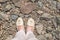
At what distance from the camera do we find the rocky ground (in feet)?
7.93

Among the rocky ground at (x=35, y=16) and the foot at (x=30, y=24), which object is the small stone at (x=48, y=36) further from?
the foot at (x=30, y=24)

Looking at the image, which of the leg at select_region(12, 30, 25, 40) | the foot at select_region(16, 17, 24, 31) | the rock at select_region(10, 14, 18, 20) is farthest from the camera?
the rock at select_region(10, 14, 18, 20)

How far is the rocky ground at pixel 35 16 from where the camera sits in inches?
95.2

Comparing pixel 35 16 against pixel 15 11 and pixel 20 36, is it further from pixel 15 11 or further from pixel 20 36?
pixel 20 36

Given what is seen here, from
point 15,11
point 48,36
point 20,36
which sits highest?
point 15,11

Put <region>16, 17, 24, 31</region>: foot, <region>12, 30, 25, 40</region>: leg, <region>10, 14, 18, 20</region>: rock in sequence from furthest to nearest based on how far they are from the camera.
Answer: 1. <region>10, 14, 18, 20</region>: rock
2. <region>16, 17, 24, 31</region>: foot
3. <region>12, 30, 25, 40</region>: leg

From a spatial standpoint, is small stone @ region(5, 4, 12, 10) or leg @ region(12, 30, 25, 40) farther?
small stone @ region(5, 4, 12, 10)

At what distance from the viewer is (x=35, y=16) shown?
254cm

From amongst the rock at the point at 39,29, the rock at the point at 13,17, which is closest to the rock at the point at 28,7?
the rock at the point at 13,17

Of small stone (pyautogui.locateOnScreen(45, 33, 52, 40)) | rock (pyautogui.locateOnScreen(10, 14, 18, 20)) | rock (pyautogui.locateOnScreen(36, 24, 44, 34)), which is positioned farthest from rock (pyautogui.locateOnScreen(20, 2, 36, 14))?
small stone (pyautogui.locateOnScreen(45, 33, 52, 40))

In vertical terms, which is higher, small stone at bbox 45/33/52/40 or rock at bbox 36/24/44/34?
rock at bbox 36/24/44/34

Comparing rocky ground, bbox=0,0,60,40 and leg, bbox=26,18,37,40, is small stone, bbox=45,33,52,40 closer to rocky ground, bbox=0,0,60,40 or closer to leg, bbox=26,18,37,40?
rocky ground, bbox=0,0,60,40

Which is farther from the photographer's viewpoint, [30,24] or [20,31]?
[30,24]

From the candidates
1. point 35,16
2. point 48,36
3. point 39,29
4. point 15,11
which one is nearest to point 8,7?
point 15,11
